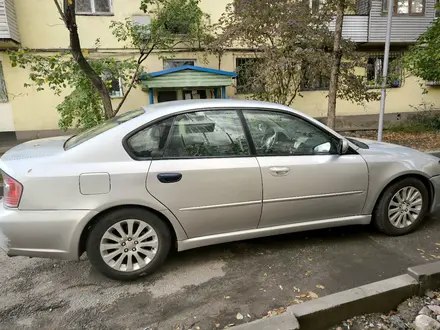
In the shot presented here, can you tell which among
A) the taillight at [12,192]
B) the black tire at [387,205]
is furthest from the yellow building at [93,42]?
the taillight at [12,192]

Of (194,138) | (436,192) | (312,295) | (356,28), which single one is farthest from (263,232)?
(356,28)

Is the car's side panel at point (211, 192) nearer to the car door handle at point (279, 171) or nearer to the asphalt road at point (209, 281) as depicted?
the car door handle at point (279, 171)

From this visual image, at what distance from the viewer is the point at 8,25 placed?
873 centimetres

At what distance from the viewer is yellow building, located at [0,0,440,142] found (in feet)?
31.5

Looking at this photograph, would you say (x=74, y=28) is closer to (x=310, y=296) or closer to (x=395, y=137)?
(x=310, y=296)

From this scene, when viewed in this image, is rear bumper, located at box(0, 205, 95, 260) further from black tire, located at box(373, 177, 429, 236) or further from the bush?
the bush

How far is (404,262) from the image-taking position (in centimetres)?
289

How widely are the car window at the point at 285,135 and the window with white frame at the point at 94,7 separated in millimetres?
9479

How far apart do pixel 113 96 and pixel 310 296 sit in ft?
32.4

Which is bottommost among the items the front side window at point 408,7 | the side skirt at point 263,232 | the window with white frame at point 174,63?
the side skirt at point 263,232

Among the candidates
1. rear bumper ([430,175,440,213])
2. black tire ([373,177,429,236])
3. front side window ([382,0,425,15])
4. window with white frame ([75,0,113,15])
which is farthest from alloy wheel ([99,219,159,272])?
front side window ([382,0,425,15])

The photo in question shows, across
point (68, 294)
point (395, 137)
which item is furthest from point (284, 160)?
point (395, 137)

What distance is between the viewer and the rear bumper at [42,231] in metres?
2.37

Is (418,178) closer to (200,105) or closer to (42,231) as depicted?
(200,105)
